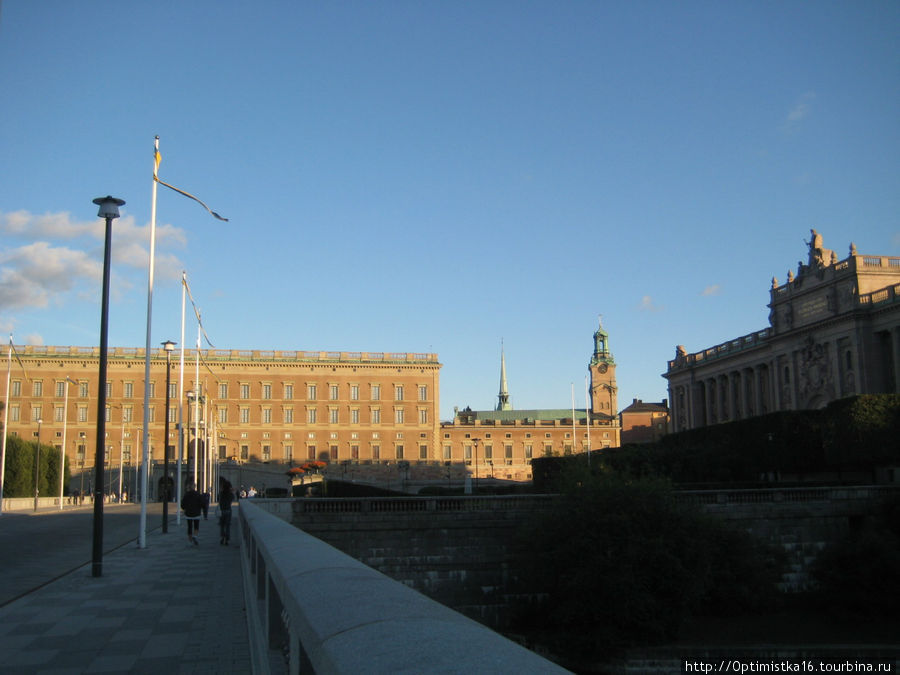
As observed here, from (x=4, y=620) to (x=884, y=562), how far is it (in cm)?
3376

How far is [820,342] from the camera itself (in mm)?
67938

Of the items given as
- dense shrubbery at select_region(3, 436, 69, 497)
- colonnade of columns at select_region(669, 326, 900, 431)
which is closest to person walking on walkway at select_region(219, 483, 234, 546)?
dense shrubbery at select_region(3, 436, 69, 497)

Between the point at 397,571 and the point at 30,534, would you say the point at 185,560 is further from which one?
the point at 397,571

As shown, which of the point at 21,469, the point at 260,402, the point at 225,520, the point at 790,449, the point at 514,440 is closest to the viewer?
the point at 225,520

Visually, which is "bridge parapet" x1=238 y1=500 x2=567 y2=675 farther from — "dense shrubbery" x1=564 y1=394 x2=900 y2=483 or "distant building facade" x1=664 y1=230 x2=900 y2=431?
"distant building facade" x1=664 y1=230 x2=900 y2=431

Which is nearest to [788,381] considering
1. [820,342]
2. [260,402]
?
[820,342]

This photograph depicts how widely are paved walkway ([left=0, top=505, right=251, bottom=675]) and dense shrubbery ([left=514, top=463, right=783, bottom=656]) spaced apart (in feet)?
52.0

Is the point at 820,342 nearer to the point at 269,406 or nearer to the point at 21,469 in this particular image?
the point at 269,406

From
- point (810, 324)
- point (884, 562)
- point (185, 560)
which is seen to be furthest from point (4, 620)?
point (810, 324)

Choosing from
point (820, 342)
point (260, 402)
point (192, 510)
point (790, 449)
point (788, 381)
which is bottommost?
point (192, 510)

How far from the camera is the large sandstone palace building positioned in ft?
295

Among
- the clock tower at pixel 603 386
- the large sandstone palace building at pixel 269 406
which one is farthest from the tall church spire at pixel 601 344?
the large sandstone palace building at pixel 269 406

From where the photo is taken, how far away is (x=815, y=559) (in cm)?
3734

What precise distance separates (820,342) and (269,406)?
2305 inches
